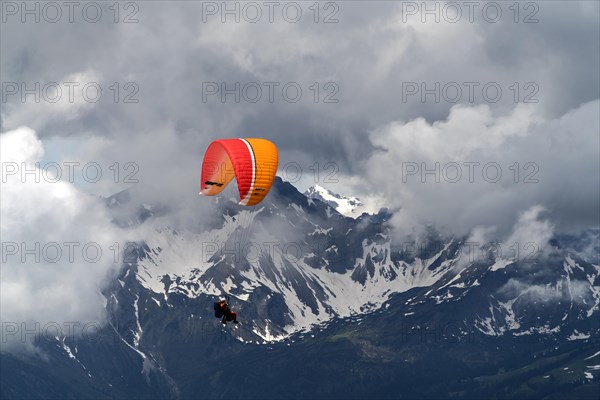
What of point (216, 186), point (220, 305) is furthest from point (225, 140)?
point (220, 305)

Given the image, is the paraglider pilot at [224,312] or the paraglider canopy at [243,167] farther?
the paraglider pilot at [224,312]

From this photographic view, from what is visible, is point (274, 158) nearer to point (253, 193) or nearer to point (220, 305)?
point (253, 193)

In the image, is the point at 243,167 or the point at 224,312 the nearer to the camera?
the point at 243,167

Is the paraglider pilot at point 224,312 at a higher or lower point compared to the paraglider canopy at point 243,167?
lower

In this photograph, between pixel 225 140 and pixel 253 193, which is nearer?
pixel 253 193

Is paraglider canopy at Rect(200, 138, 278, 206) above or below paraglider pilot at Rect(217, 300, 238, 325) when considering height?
above

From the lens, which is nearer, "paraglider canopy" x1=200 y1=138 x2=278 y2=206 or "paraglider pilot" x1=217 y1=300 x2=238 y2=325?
"paraglider canopy" x1=200 y1=138 x2=278 y2=206

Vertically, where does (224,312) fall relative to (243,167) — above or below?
below

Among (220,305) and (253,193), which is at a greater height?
(253,193)
